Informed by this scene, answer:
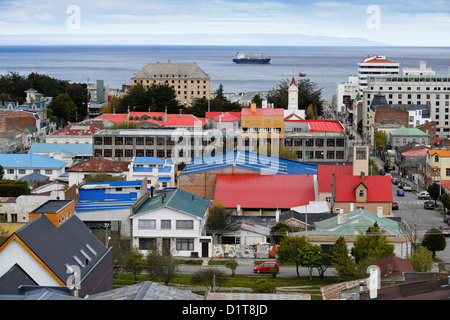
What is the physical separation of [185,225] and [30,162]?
37.3 ft

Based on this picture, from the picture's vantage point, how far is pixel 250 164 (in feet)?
70.1

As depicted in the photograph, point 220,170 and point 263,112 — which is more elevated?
point 263,112

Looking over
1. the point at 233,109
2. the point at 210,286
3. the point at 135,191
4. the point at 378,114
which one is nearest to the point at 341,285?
the point at 210,286

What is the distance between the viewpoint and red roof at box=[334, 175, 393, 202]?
17.9 m

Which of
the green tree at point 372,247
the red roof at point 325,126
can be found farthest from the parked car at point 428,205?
the red roof at point 325,126

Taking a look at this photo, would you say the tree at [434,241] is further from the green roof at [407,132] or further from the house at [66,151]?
the green roof at [407,132]

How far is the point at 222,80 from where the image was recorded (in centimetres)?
9169

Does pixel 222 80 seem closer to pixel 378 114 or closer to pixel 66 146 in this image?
pixel 378 114

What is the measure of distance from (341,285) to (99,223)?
710cm

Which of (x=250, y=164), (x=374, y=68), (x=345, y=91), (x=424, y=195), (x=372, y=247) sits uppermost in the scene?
(x=374, y=68)

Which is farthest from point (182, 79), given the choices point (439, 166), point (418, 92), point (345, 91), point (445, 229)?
point (445, 229)

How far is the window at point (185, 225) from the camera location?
52.2 ft

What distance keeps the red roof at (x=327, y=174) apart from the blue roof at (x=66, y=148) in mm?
11814

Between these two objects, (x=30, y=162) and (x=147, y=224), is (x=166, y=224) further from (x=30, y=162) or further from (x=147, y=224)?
(x=30, y=162)
